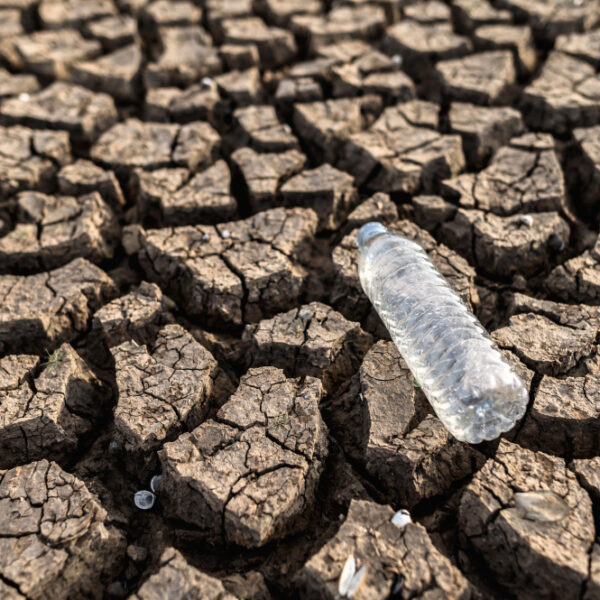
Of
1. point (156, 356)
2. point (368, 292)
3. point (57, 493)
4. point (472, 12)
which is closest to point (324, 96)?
point (472, 12)

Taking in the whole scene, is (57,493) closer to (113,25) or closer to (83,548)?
(83,548)

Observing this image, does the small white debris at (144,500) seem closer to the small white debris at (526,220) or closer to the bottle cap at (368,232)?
the bottle cap at (368,232)

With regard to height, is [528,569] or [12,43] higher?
[12,43]

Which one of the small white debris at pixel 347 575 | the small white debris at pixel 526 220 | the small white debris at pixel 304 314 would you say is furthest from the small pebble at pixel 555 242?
the small white debris at pixel 347 575

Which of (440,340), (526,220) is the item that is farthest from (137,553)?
(526,220)

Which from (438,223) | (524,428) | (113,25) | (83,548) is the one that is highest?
(113,25)

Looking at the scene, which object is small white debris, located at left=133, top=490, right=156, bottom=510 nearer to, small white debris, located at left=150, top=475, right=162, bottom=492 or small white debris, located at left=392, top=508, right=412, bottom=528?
small white debris, located at left=150, top=475, right=162, bottom=492

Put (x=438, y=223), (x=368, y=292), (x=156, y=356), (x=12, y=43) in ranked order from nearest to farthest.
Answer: (x=156, y=356) < (x=368, y=292) < (x=438, y=223) < (x=12, y=43)
